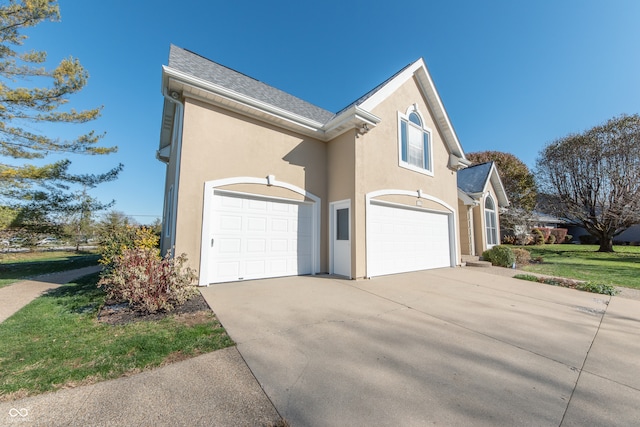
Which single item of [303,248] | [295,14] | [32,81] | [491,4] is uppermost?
[295,14]

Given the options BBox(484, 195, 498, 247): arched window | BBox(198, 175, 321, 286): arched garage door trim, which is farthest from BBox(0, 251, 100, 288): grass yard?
BBox(484, 195, 498, 247): arched window

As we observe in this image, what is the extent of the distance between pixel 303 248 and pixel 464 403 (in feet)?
20.2

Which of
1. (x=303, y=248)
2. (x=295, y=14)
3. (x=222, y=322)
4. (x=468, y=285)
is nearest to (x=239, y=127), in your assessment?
(x=303, y=248)

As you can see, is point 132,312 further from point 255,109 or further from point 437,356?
point 255,109

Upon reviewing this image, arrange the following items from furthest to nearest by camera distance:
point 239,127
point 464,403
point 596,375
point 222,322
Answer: point 239,127, point 222,322, point 596,375, point 464,403

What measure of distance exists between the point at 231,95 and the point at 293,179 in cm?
283

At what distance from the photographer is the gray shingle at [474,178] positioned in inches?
596

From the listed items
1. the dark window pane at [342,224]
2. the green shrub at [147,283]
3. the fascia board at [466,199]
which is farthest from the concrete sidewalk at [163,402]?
the fascia board at [466,199]

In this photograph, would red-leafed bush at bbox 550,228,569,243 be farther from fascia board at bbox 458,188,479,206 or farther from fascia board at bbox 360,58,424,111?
fascia board at bbox 360,58,424,111

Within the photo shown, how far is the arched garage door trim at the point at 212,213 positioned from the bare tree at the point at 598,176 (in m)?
21.7

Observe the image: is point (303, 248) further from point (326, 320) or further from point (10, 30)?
point (10, 30)

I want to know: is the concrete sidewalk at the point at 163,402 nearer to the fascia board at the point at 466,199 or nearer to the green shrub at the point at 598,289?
the green shrub at the point at 598,289

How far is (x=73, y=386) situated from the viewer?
7.50 feet

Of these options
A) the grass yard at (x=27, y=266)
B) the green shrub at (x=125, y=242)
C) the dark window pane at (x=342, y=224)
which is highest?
the dark window pane at (x=342, y=224)
